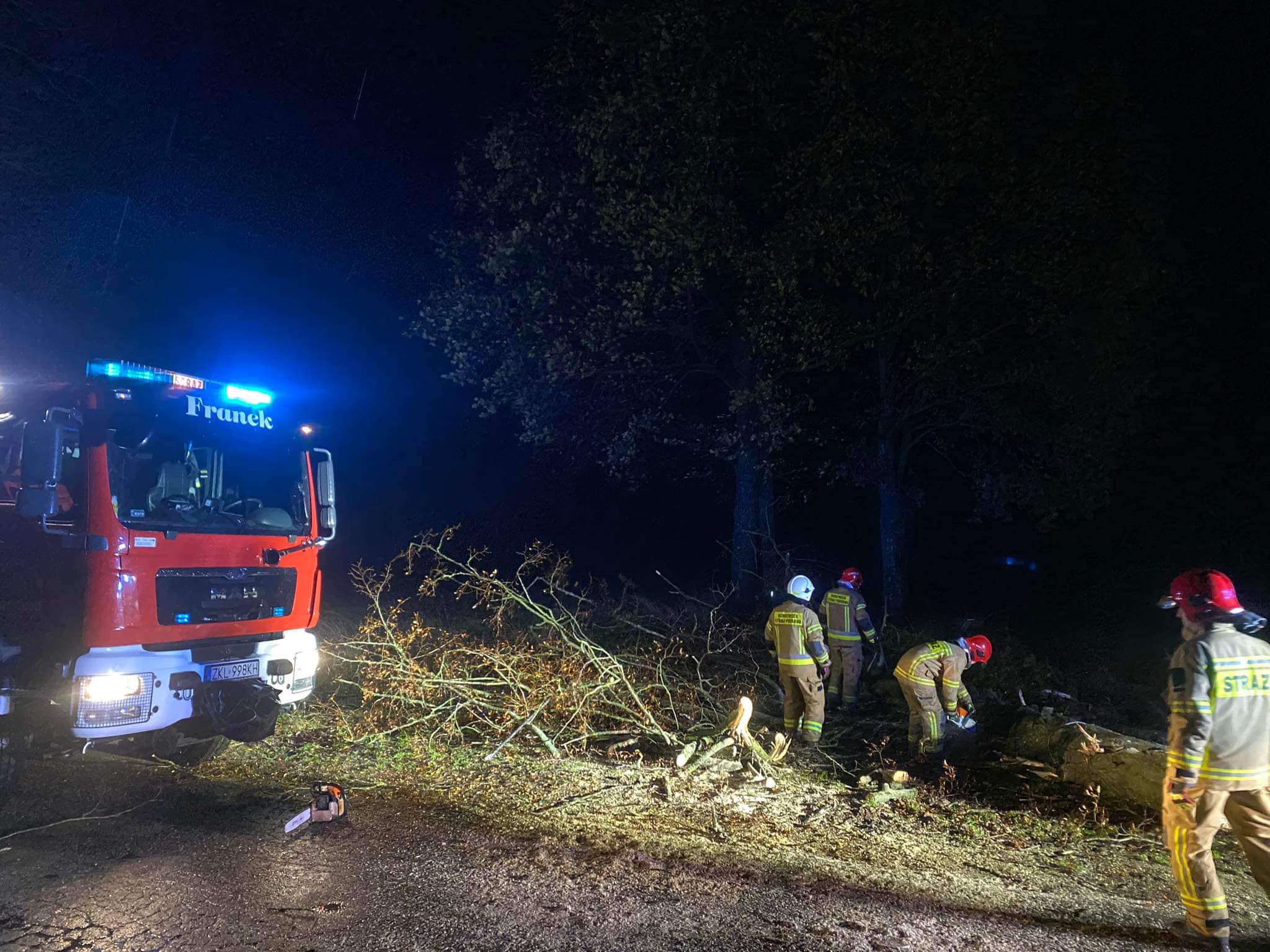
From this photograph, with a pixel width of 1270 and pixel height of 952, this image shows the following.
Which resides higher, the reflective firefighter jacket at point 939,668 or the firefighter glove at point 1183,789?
the reflective firefighter jacket at point 939,668

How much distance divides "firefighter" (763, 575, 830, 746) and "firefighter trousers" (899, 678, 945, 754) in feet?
2.43

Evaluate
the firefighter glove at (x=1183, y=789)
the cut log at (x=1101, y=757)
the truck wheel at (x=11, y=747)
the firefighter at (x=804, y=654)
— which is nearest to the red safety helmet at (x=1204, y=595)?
the firefighter glove at (x=1183, y=789)

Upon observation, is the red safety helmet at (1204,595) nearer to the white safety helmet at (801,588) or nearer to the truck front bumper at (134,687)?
the white safety helmet at (801,588)

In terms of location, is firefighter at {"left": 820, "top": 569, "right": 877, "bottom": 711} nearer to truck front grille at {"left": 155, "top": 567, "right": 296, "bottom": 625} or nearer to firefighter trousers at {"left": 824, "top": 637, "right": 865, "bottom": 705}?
firefighter trousers at {"left": 824, "top": 637, "right": 865, "bottom": 705}

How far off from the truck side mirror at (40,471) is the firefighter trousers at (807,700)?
560 cm

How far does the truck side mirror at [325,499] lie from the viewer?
686cm

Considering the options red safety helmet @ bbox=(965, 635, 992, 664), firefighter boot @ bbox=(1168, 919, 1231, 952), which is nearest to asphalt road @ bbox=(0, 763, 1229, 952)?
firefighter boot @ bbox=(1168, 919, 1231, 952)

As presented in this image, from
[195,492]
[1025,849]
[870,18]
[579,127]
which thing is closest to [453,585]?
[579,127]

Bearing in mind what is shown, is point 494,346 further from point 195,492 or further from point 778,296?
point 195,492

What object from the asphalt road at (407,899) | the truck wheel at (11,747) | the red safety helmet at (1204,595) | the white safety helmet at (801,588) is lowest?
the asphalt road at (407,899)

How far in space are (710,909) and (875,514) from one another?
43.7 feet

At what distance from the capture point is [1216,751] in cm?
366

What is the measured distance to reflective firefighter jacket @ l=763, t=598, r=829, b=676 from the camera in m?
6.90

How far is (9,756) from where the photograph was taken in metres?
5.46
